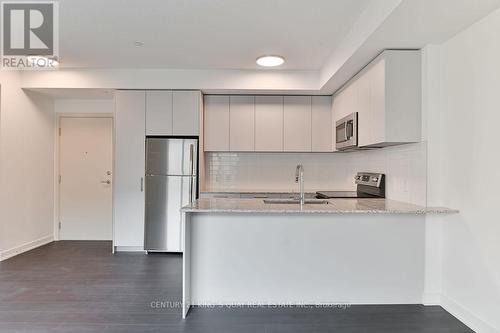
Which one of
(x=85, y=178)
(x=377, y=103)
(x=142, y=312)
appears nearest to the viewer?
(x=142, y=312)

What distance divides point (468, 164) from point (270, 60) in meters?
2.32

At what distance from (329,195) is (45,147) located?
4.23m

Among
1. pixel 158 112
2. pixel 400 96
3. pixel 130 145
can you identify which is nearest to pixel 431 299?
pixel 400 96

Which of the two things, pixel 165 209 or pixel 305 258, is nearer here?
pixel 305 258

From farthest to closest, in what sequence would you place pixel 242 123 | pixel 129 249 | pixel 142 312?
pixel 242 123 → pixel 129 249 → pixel 142 312

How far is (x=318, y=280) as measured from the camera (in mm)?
2699

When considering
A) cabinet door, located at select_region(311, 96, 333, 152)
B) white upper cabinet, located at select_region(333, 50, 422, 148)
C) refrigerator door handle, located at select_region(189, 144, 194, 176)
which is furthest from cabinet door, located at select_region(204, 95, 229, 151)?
white upper cabinet, located at select_region(333, 50, 422, 148)

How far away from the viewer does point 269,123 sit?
15.2 ft

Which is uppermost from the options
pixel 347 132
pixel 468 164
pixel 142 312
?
pixel 347 132

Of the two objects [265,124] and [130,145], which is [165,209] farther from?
[265,124]

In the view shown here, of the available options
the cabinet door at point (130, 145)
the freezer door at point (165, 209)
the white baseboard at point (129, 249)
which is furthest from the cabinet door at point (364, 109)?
the white baseboard at point (129, 249)

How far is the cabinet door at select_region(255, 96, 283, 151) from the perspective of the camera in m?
4.63

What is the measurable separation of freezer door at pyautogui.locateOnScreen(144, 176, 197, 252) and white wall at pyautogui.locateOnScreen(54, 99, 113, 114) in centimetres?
160

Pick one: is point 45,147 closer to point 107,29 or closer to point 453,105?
point 107,29
